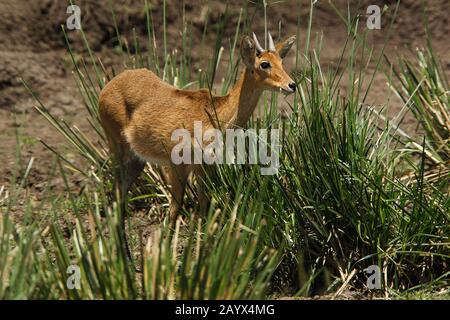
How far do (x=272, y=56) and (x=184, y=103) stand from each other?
0.79 m

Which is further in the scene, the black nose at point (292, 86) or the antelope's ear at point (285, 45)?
the antelope's ear at point (285, 45)

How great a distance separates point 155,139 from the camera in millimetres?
7551

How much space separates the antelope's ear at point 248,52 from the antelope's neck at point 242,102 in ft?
0.22

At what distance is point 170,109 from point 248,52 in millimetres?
776

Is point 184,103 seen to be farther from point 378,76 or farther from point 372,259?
point 378,76

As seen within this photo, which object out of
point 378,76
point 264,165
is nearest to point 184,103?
point 264,165

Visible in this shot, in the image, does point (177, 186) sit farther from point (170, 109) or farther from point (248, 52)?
point (248, 52)

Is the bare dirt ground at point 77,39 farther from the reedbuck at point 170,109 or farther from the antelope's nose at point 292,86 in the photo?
the antelope's nose at point 292,86

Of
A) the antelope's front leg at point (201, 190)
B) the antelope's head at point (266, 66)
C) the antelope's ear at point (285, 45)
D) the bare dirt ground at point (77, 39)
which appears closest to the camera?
the antelope's head at point (266, 66)

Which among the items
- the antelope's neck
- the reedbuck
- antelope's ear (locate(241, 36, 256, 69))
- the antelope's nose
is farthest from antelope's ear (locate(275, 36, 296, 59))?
the antelope's nose

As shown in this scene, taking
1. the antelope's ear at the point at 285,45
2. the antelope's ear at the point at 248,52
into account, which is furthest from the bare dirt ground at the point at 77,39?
the antelope's ear at the point at 248,52

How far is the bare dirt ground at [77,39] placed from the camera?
9.95 m

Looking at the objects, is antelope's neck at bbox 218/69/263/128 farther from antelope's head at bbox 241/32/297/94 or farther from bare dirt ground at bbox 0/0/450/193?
bare dirt ground at bbox 0/0/450/193

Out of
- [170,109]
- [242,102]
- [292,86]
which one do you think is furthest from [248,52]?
[170,109]
